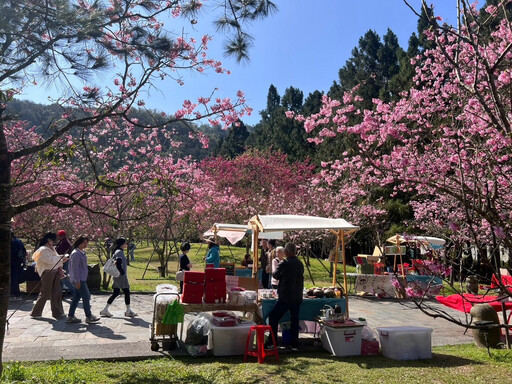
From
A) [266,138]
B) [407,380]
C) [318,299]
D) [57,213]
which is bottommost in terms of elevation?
[407,380]

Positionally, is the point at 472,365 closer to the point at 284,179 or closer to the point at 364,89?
the point at 284,179

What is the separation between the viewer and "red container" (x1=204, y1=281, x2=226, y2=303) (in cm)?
695

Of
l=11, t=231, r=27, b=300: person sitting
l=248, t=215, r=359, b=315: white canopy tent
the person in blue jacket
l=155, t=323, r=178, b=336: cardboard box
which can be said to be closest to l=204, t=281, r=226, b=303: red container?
l=155, t=323, r=178, b=336: cardboard box

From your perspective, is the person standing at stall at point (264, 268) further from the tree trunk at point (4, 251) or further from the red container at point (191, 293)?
the tree trunk at point (4, 251)

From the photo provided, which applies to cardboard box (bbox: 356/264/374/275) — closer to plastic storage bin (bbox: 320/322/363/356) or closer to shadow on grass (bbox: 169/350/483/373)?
shadow on grass (bbox: 169/350/483/373)

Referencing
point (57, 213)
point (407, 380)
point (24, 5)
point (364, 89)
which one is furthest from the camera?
point (364, 89)

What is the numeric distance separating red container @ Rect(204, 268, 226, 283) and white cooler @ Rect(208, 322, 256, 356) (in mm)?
706

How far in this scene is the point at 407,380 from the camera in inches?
209

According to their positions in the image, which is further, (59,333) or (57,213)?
(57,213)

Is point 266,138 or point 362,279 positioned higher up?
point 266,138

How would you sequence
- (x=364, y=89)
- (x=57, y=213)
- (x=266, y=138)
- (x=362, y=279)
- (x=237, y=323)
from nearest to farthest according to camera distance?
(x=237, y=323) < (x=362, y=279) < (x=57, y=213) < (x=364, y=89) < (x=266, y=138)

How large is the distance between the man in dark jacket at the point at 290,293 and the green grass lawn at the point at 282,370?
20.8 inches

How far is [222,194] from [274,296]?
19273 millimetres

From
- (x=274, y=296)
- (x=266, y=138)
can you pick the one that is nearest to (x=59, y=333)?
(x=274, y=296)
